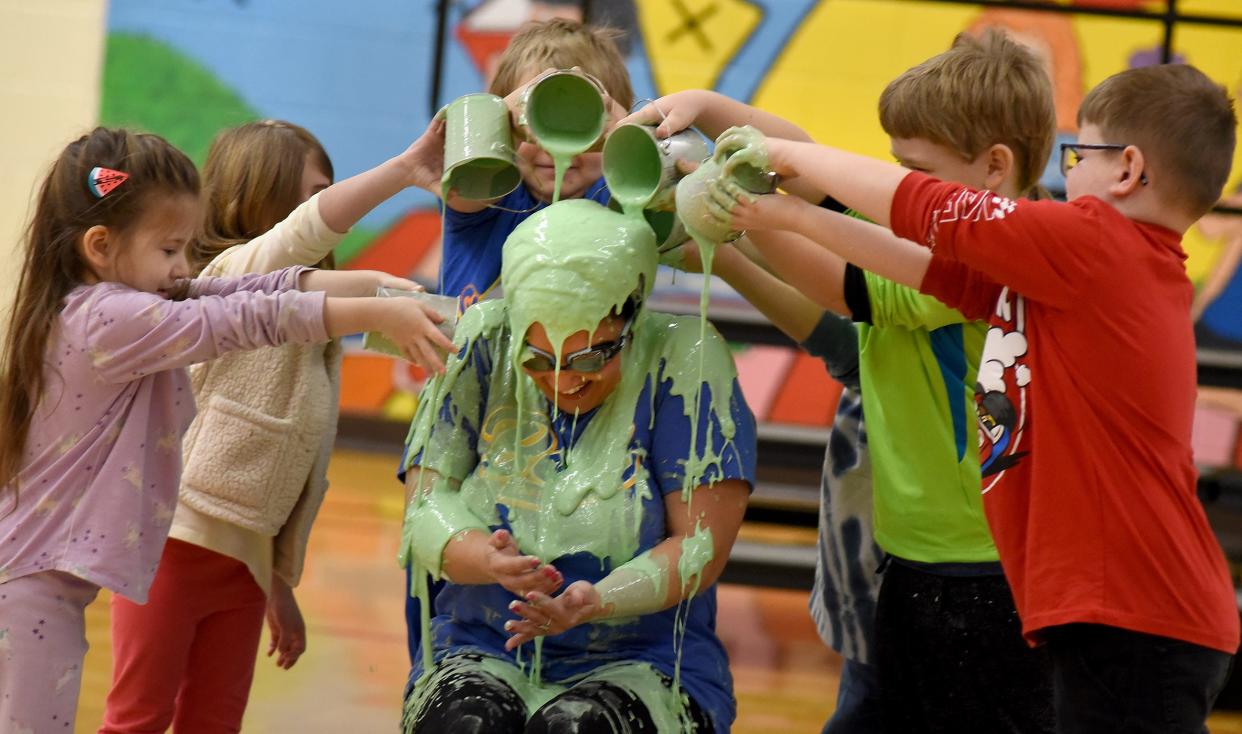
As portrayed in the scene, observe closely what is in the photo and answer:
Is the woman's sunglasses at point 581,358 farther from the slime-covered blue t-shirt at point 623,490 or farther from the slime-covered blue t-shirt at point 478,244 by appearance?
the slime-covered blue t-shirt at point 478,244

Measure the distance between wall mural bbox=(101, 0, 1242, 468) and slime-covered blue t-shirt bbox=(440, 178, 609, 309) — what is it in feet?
12.8

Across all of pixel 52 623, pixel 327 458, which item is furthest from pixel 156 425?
pixel 327 458

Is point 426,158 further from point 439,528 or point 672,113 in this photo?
point 439,528

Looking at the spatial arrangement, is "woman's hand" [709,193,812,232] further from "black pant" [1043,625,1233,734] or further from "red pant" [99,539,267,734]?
"red pant" [99,539,267,734]

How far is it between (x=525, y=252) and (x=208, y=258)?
86 centimetres

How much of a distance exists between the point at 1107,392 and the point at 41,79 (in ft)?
20.5

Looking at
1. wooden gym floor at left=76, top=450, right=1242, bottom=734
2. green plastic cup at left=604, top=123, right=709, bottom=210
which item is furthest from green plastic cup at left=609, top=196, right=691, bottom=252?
wooden gym floor at left=76, top=450, right=1242, bottom=734

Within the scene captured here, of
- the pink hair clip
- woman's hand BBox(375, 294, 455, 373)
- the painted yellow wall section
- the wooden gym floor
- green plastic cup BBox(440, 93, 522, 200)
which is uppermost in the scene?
green plastic cup BBox(440, 93, 522, 200)

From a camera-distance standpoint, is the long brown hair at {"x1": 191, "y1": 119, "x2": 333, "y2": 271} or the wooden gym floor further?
the wooden gym floor

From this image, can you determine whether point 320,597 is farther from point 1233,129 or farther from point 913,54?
point 913,54

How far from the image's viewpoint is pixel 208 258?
2500mm

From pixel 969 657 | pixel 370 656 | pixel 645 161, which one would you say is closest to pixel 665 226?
pixel 645 161

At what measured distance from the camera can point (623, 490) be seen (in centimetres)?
199

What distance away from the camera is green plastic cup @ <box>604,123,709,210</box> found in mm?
1939
